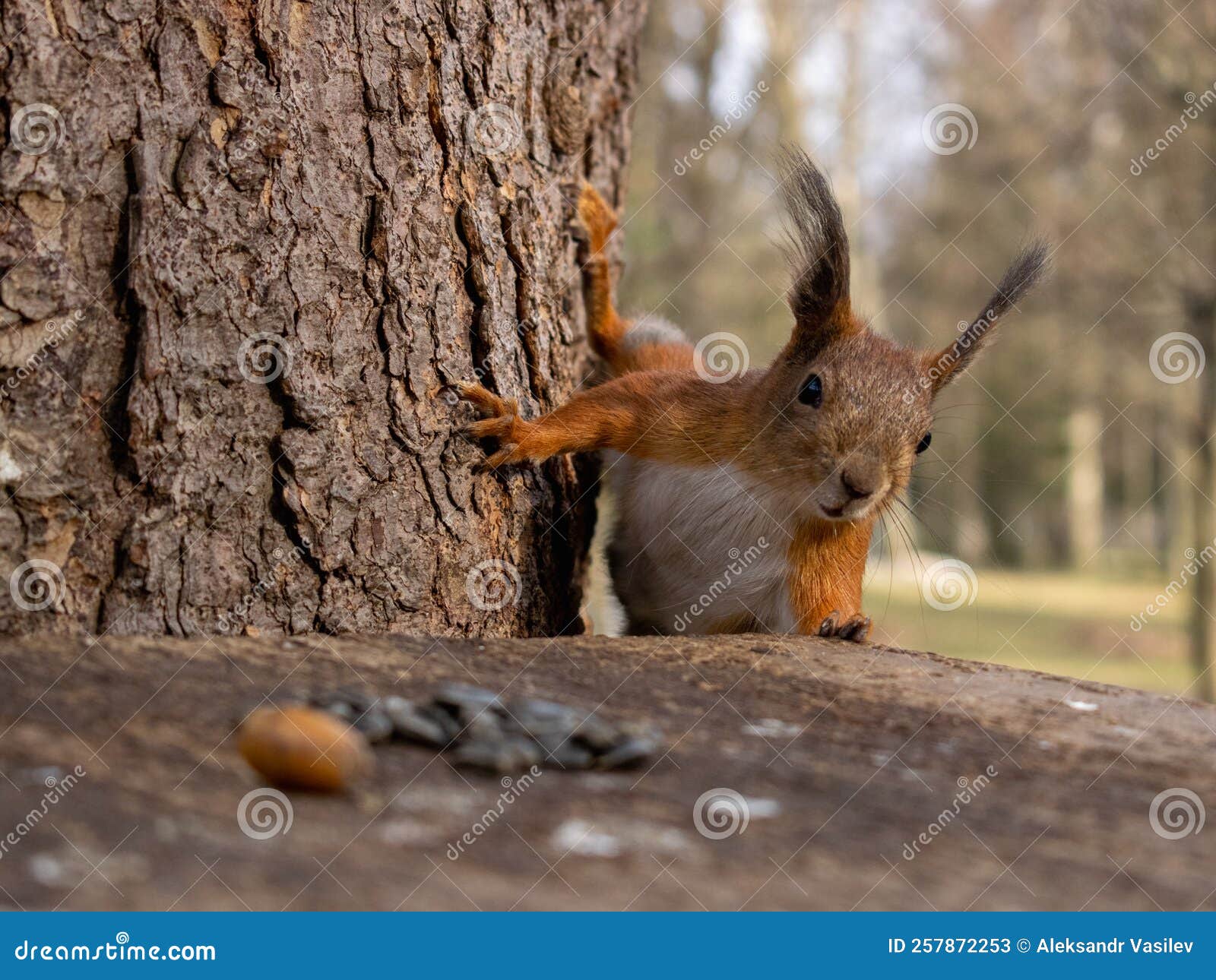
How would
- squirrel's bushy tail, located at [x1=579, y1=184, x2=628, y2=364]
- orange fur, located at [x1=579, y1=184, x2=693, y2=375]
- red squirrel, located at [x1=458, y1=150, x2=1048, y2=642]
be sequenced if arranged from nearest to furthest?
red squirrel, located at [x1=458, y1=150, x2=1048, y2=642] < squirrel's bushy tail, located at [x1=579, y1=184, x2=628, y2=364] < orange fur, located at [x1=579, y1=184, x2=693, y2=375]

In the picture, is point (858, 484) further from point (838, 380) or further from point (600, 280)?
point (600, 280)

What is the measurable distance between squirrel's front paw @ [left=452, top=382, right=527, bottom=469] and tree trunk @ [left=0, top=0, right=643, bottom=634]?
34mm

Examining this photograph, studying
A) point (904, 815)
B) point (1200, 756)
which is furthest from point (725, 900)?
point (1200, 756)

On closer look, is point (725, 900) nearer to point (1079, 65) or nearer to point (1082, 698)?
point (1082, 698)

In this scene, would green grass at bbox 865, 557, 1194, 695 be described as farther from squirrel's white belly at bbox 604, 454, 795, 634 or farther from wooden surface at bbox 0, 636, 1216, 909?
wooden surface at bbox 0, 636, 1216, 909

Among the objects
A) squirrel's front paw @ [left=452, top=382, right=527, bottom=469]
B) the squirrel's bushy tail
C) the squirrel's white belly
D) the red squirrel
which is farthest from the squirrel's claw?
the squirrel's bushy tail

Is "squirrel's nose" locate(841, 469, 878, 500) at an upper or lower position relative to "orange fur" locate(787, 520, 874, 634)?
upper

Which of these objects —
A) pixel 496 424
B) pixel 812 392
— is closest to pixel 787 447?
pixel 812 392

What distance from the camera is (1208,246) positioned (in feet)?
27.0

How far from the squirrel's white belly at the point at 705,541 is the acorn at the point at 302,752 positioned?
1933mm

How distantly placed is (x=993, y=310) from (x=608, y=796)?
2.30 meters

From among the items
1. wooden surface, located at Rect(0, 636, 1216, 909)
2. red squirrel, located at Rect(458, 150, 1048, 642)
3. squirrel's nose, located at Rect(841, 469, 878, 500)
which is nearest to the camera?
wooden surface, located at Rect(0, 636, 1216, 909)

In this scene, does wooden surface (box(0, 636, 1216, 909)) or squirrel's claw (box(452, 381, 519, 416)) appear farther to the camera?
squirrel's claw (box(452, 381, 519, 416))

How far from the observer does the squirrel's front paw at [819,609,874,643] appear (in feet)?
11.0
